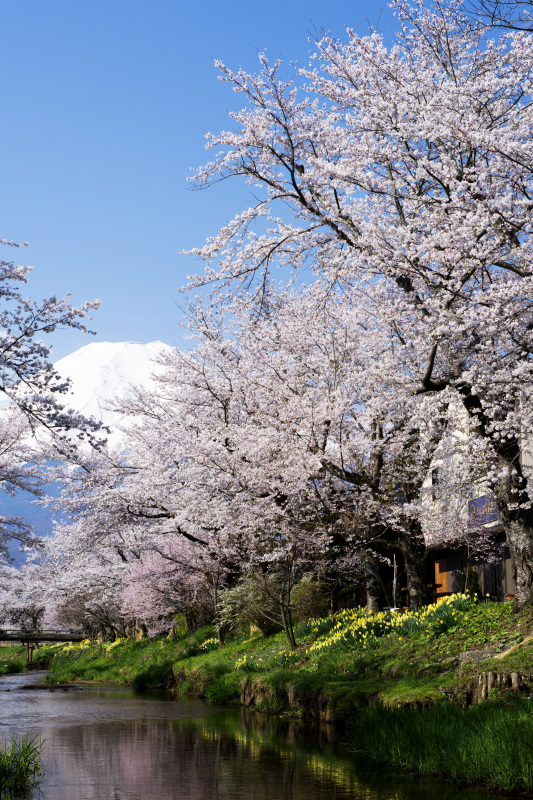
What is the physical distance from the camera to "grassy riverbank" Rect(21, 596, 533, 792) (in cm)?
862

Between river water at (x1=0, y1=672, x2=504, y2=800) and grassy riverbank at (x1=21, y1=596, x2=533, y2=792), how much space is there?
0.42 metres

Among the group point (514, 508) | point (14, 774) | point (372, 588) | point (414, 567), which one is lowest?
point (14, 774)

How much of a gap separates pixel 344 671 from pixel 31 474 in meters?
12.7

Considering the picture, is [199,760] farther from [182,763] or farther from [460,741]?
[460,741]

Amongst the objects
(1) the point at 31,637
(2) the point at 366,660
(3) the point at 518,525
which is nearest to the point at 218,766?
(2) the point at 366,660

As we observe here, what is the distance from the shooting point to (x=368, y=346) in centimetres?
1781

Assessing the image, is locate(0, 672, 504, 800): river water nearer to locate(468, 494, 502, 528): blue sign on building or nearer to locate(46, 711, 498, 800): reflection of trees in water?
locate(46, 711, 498, 800): reflection of trees in water

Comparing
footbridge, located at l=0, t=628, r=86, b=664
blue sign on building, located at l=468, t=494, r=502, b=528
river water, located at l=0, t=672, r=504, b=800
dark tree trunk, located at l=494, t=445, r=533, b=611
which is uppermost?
blue sign on building, located at l=468, t=494, r=502, b=528

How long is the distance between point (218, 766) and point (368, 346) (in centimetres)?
1022

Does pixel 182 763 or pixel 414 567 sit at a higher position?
pixel 414 567

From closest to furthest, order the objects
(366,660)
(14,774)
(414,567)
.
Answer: (14,774), (366,660), (414,567)

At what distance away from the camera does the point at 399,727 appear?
1027cm

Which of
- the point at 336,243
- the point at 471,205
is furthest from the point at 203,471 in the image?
the point at 471,205

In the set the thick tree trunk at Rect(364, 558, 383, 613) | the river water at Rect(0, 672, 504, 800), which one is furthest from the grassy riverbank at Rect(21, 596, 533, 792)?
the thick tree trunk at Rect(364, 558, 383, 613)
